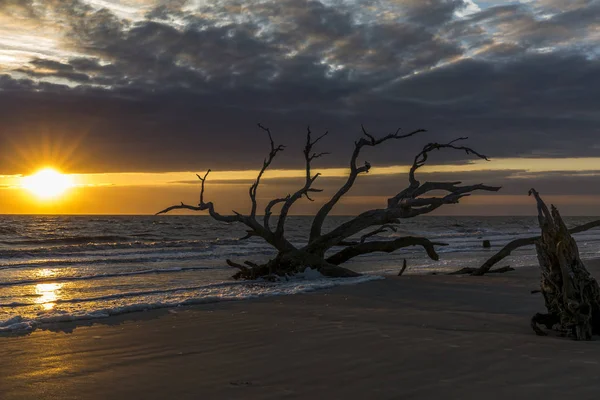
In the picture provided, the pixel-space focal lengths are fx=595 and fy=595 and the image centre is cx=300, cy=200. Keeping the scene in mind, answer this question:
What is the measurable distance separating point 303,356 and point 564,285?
3044 millimetres

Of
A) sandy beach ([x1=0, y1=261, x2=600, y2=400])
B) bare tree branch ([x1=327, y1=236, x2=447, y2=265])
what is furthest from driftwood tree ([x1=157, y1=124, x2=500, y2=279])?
sandy beach ([x1=0, y1=261, x2=600, y2=400])

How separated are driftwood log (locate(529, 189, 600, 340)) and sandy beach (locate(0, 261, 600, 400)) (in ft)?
1.06

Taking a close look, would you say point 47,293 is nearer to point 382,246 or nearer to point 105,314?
point 105,314

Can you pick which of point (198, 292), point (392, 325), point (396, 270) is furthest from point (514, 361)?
point (396, 270)

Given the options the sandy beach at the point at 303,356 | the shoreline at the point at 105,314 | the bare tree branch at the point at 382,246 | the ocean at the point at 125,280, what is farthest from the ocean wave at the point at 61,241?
the sandy beach at the point at 303,356

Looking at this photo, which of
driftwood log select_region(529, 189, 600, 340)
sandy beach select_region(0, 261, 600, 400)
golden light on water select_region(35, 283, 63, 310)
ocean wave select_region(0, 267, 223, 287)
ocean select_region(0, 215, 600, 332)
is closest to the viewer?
sandy beach select_region(0, 261, 600, 400)

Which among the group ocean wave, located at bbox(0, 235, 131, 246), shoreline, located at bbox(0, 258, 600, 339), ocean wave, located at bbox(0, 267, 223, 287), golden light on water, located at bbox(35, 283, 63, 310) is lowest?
ocean wave, located at bbox(0, 235, 131, 246)

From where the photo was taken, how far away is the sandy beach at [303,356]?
4.83m

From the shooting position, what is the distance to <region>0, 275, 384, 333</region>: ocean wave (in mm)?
8234

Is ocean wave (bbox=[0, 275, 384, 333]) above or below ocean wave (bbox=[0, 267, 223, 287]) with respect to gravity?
above

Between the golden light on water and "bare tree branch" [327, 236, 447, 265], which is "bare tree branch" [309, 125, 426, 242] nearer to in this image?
"bare tree branch" [327, 236, 447, 265]

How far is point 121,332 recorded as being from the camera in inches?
305

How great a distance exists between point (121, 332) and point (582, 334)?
5569 mm

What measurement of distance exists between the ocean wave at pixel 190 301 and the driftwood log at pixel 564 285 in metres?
5.69
